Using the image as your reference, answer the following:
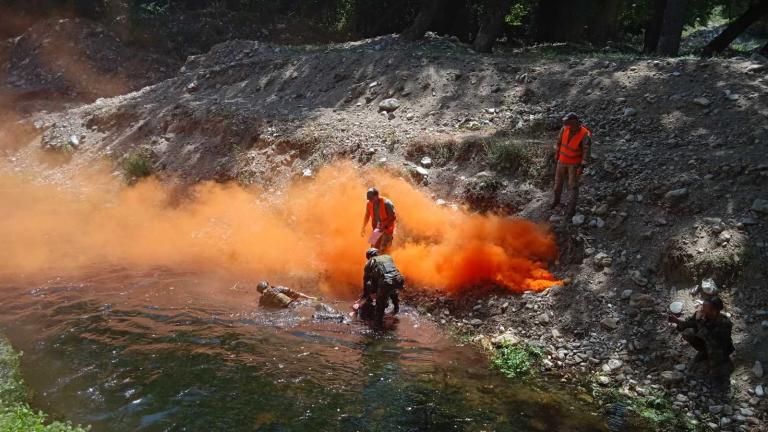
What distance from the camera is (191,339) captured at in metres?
8.62

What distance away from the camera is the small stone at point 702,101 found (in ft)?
36.6

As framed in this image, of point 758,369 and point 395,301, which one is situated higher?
point 758,369

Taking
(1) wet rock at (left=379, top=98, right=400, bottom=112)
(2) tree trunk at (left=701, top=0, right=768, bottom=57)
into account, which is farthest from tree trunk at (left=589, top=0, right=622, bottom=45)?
(1) wet rock at (left=379, top=98, right=400, bottom=112)

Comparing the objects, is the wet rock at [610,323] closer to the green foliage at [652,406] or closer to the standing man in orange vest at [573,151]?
the green foliage at [652,406]

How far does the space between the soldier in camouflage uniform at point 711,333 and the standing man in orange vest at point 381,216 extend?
188 inches

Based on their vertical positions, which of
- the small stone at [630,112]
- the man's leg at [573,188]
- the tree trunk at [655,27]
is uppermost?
the tree trunk at [655,27]

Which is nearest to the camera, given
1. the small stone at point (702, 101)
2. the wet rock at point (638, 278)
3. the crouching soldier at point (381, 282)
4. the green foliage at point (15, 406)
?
the green foliage at point (15, 406)

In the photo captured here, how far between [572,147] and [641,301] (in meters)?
2.67

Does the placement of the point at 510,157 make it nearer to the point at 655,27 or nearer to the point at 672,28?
the point at 672,28

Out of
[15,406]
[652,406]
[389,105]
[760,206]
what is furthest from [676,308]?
[389,105]

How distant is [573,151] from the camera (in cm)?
976

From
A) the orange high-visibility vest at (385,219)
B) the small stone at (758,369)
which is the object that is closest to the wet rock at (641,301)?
the small stone at (758,369)

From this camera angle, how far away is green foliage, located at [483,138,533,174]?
11211mm

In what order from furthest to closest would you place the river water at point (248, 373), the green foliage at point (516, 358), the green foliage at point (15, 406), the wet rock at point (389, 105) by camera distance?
the wet rock at point (389, 105)
the green foliage at point (516, 358)
the river water at point (248, 373)
the green foliage at point (15, 406)
